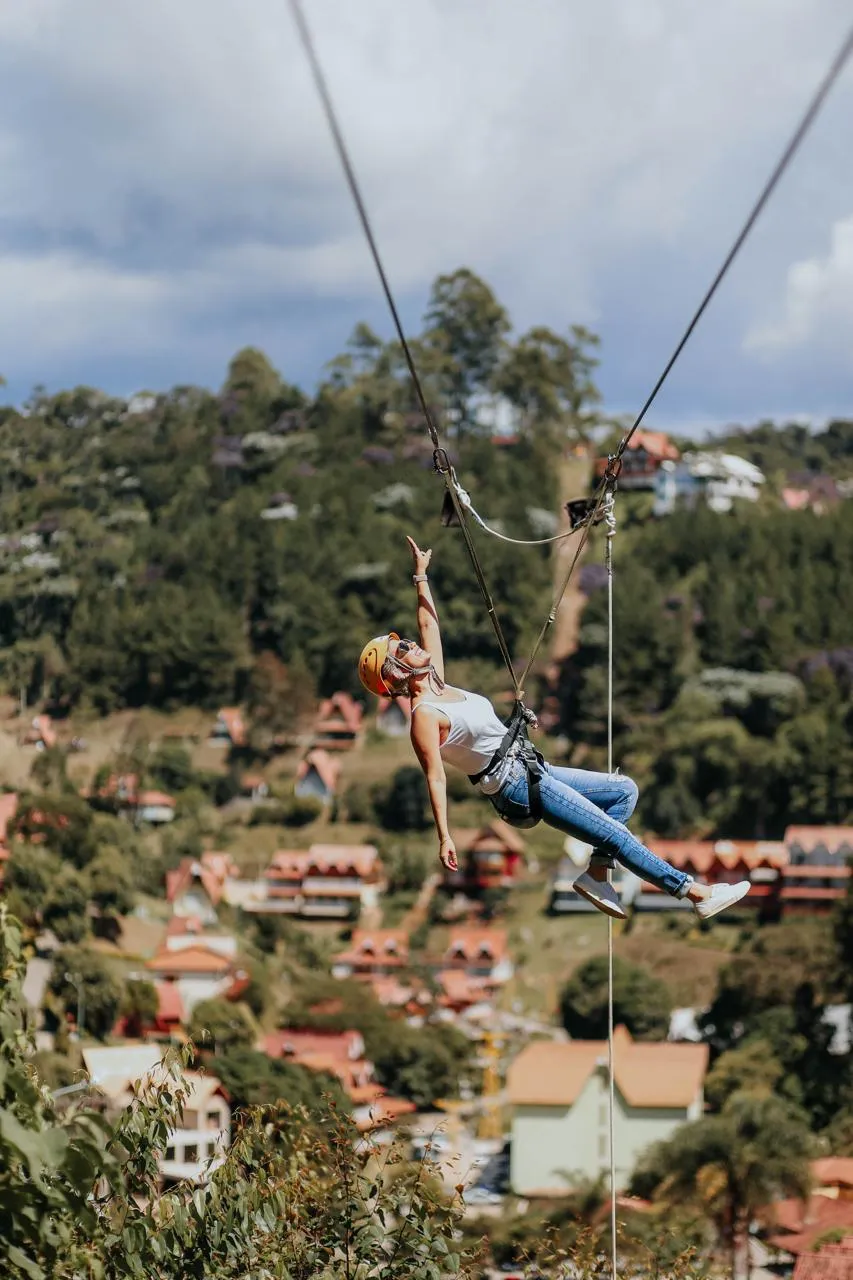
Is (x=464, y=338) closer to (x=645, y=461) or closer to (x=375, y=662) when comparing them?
(x=645, y=461)

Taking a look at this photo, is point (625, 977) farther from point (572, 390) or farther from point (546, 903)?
point (572, 390)

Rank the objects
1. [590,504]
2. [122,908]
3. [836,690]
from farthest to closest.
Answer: [836,690]
[122,908]
[590,504]

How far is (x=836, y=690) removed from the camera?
222 feet

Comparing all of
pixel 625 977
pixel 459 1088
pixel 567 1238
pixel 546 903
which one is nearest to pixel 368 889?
pixel 546 903

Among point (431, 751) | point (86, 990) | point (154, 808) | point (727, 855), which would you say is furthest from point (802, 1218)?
point (154, 808)

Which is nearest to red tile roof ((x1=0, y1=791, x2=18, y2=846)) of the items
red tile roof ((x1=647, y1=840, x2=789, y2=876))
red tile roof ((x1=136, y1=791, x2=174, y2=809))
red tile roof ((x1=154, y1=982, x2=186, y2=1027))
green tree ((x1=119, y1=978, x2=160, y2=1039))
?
red tile roof ((x1=154, y1=982, x2=186, y2=1027))

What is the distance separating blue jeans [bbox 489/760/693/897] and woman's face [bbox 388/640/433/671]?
477mm

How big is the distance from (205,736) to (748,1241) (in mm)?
50822

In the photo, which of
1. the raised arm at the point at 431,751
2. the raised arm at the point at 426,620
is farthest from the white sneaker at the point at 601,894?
the raised arm at the point at 426,620

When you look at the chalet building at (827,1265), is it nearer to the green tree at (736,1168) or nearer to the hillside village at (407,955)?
the hillside village at (407,955)

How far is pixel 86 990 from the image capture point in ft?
144

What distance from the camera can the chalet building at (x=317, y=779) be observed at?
69.3m

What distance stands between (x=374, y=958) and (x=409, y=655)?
50.2 m

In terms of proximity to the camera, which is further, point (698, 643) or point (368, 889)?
point (698, 643)
